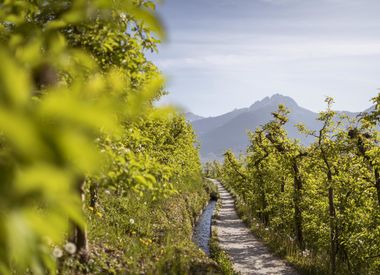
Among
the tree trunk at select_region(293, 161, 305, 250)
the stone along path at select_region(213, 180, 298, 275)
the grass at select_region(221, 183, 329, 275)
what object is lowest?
the stone along path at select_region(213, 180, 298, 275)

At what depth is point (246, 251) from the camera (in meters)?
21.2

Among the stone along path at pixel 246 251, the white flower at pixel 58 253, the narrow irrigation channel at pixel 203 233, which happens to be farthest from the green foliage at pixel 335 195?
the white flower at pixel 58 253

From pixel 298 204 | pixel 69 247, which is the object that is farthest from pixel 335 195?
pixel 69 247

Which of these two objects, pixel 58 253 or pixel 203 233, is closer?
pixel 58 253

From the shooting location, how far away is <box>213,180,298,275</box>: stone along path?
17.5m

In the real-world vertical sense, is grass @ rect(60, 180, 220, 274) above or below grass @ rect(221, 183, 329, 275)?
above

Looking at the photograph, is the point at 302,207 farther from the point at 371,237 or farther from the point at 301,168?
the point at 371,237

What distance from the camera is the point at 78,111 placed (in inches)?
35.4

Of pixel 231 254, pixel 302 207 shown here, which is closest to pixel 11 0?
pixel 231 254

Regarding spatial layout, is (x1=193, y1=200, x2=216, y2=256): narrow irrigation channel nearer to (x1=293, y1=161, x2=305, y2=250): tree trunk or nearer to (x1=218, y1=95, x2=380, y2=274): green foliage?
(x1=218, y1=95, x2=380, y2=274): green foliage

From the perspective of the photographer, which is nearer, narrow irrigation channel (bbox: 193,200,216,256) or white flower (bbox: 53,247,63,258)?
A: white flower (bbox: 53,247,63,258)

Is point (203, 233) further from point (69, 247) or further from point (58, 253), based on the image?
point (58, 253)

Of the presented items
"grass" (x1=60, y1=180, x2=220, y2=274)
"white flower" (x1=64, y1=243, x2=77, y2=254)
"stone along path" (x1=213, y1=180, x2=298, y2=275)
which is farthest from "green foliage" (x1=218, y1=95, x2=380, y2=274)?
"white flower" (x1=64, y1=243, x2=77, y2=254)

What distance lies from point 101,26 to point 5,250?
395 centimetres
